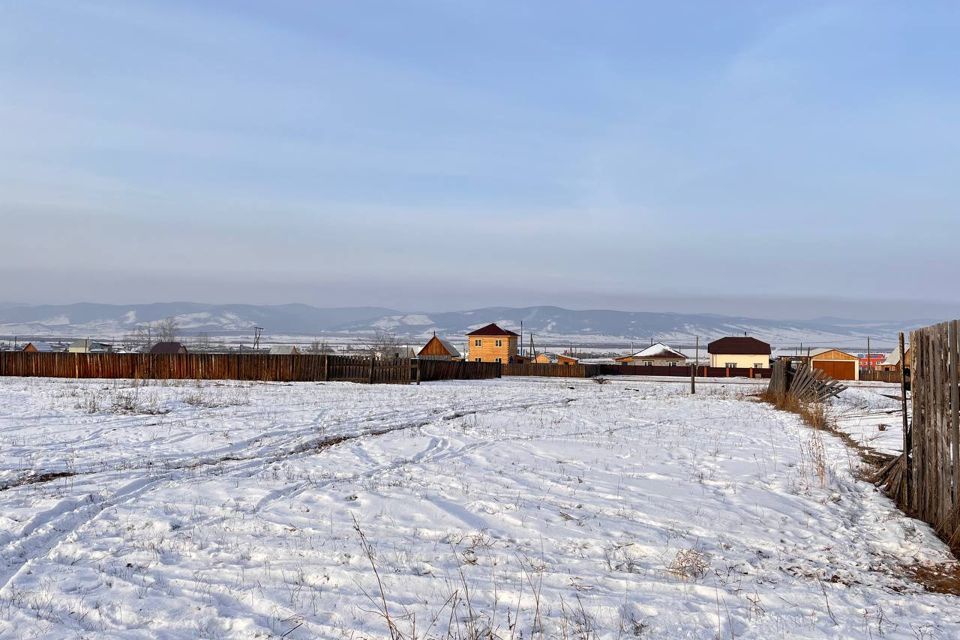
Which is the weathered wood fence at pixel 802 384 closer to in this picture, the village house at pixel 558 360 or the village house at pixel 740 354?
the village house at pixel 558 360

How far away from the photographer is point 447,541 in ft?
19.8

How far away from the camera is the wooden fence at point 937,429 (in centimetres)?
618

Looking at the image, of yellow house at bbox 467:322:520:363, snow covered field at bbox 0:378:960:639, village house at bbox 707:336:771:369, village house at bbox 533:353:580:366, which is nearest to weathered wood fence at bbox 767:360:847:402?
snow covered field at bbox 0:378:960:639

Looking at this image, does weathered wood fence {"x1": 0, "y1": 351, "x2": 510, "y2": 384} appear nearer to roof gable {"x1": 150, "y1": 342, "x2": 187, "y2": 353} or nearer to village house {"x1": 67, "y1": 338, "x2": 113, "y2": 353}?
village house {"x1": 67, "y1": 338, "x2": 113, "y2": 353}

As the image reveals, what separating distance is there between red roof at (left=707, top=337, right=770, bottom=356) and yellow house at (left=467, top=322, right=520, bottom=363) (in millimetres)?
22748

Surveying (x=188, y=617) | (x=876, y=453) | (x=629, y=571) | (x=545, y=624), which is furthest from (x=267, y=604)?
(x=876, y=453)

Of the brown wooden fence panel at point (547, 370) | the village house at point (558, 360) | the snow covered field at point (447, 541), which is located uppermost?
the snow covered field at point (447, 541)

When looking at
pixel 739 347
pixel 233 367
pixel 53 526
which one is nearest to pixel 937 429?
pixel 53 526

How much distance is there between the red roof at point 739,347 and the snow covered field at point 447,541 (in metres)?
70.5

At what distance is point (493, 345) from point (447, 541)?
73.9 metres

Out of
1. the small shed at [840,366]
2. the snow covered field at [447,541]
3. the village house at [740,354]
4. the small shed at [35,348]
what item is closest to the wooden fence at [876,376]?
the small shed at [840,366]

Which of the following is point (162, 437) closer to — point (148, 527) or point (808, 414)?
point (148, 527)

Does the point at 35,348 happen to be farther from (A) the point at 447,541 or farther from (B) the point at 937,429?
(B) the point at 937,429

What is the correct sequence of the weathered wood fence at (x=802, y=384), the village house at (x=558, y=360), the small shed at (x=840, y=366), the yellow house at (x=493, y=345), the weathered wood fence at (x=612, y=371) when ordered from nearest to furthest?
the weathered wood fence at (x=802, y=384) → the weathered wood fence at (x=612, y=371) → the small shed at (x=840, y=366) → the yellow house at (x=493, y=345) → the village house at (x=558, y=360)
